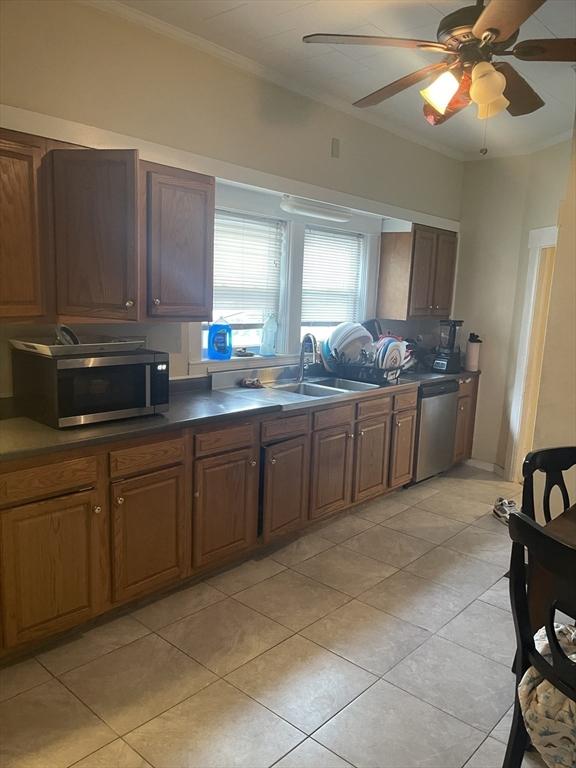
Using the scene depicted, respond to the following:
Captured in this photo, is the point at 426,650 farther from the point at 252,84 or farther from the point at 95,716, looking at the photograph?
the point at 252,84

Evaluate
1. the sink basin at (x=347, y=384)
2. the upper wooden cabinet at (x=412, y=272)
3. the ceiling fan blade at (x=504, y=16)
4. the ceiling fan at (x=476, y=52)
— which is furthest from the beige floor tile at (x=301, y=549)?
the ceiling fan blade at (x=504, y=16)

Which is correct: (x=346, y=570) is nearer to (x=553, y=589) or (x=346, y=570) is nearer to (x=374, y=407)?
(x=374, y=407)

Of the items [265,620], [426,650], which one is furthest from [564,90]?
[265,620]

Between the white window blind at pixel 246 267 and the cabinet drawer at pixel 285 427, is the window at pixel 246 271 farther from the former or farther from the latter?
the cabinet drawer at pixel 285 427

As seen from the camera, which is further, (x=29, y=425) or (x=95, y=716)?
(x=29, y=425)

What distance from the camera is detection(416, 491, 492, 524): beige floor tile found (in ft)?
13.2

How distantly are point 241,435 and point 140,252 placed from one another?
1.04 metres

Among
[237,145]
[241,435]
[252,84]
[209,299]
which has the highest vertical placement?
[252,84]

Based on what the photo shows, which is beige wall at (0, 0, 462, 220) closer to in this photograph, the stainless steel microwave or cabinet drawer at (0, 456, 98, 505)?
the stainless steel microwave

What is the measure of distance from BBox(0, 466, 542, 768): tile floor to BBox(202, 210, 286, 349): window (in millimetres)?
1551

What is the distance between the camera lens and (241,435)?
9.75 feet

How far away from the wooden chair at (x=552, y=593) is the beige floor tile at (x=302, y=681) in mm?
791

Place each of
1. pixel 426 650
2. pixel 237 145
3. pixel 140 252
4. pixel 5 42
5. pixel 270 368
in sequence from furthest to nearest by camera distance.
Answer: pixel 270 368 → pixel 237 145 → pixel 140 252 → pixel 426 650 → pixel 5 42

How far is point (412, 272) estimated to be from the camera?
4.71 meters
